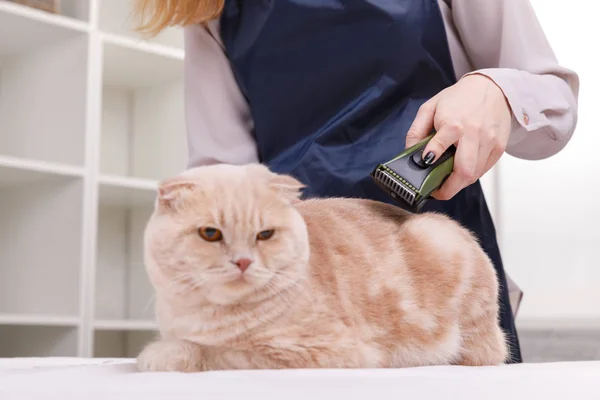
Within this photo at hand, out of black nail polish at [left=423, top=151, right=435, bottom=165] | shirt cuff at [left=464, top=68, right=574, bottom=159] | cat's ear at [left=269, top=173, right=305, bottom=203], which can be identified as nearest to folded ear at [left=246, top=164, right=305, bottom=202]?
cat's ear at [left=269, top=173, right=305, bottom=203]

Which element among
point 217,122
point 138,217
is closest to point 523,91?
point 217,122

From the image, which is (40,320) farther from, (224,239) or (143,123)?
(224,239)

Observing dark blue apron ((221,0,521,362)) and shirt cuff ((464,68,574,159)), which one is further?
dark blue apron ((221,0,521,362))

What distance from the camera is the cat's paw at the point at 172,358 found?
529 mm

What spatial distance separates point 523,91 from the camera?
2.38ft

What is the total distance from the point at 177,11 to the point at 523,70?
414mm

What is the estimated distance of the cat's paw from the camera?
0.53 meters

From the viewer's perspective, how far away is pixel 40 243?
1975 millimetres

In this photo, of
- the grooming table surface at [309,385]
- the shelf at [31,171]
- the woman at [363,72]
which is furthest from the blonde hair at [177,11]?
the shelf at [31,171]

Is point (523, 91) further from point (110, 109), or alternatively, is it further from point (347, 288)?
point (110, 109)

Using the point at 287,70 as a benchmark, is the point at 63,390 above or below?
below

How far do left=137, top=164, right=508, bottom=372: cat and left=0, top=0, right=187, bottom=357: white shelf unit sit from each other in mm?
1307

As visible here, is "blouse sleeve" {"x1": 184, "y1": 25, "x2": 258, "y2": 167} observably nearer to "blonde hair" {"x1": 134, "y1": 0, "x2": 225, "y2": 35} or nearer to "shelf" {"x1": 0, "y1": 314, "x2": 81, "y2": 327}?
"blonde hair" {"x1": 134, "y1": 0, "x2": 225, "y2": 35}

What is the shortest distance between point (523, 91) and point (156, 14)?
477 millimetres
